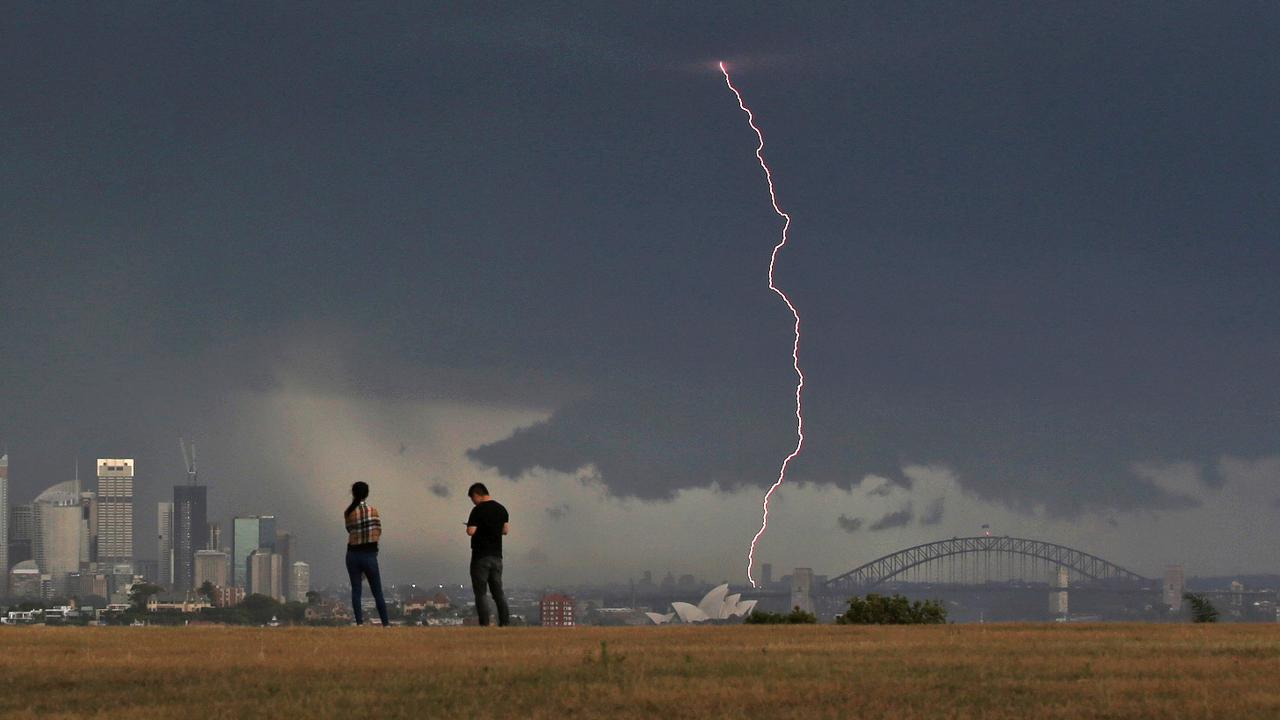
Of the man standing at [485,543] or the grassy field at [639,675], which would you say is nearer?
the grassy field at [639,675]

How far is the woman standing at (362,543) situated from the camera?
102 ft

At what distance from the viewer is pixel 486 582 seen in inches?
1243


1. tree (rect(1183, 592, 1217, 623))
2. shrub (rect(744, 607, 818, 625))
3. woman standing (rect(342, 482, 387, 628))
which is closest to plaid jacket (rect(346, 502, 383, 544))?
woman standing (rect(342, 482, 387, 628))

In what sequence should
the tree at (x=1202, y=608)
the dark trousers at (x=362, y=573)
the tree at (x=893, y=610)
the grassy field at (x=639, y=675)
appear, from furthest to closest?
the tree at (x=893, y=610), the tree at (x=1202, y=608), the dark trousers at (x=362, y=573), the grassy field at (x=639, y=675)

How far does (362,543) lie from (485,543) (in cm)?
215

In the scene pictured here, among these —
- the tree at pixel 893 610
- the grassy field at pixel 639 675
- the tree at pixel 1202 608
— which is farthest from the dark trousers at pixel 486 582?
the tree at pixel 1202 608

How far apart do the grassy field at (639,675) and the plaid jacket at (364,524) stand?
151 inches

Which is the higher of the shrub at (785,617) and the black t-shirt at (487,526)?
the black t-shirt at (487,526)

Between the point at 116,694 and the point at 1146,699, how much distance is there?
10.7 m

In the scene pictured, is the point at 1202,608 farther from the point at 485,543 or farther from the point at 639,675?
the point at 639,675

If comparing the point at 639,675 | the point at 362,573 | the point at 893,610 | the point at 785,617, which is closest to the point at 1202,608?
the point at 893,610

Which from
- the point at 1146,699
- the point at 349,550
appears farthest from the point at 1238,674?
the point at 349,550

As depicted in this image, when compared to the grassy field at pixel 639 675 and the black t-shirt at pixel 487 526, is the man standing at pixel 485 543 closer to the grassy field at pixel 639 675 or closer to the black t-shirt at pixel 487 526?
the black t-shirt at pixel 487 526

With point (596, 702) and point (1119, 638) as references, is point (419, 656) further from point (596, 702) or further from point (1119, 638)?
point (1119, 638)
